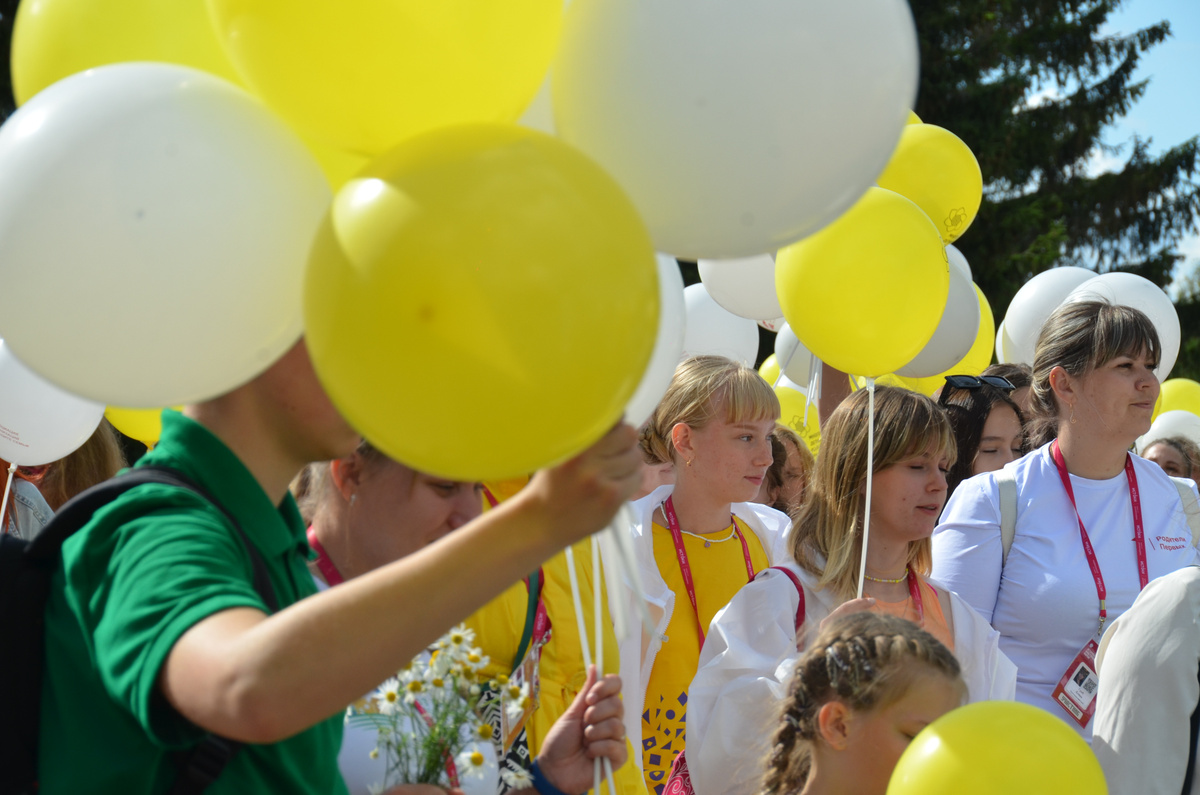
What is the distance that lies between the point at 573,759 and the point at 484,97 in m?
1.18

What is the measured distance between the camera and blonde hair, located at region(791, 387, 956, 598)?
3.22 m

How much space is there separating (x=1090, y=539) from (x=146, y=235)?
3181 millimetres

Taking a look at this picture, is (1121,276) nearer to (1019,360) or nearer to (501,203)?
(1019,360)

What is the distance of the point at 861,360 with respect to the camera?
9.29ft

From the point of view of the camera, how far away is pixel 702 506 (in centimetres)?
382

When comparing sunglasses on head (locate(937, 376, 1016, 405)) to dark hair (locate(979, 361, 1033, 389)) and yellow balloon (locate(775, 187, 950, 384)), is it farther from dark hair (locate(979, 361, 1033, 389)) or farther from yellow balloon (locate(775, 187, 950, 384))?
yellow balloon (locate(775, 187, 950, 384))

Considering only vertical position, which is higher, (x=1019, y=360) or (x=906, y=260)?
(x=906, y=260)

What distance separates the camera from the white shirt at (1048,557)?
3.37 meters

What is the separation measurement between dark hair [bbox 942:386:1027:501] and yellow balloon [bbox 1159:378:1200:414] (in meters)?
3.84

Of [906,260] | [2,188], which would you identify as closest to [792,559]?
[906,260]

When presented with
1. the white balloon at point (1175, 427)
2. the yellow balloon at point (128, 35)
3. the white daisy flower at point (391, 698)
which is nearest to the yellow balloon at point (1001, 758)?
the white daisy flower at point (391, 698)

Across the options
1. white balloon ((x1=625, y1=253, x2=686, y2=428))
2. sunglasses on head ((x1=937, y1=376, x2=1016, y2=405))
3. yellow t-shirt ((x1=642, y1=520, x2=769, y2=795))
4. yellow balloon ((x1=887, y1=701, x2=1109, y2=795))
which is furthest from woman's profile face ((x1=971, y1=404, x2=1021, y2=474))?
yellow balloon ((x1=887, y1=701, x2=1109, y2=795))

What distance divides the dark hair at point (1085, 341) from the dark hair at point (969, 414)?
871mm

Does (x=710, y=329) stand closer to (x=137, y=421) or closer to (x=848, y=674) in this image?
(x=137, y=421)
